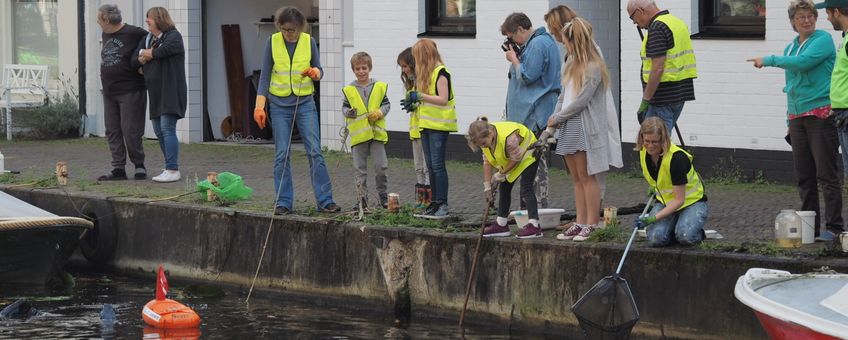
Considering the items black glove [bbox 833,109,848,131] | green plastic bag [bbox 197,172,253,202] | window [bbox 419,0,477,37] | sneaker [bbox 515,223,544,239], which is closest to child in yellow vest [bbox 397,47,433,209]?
sneaker [bbox 515,223,544,239]

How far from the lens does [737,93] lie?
14.9 metres

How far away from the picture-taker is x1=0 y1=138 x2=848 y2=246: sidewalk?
41.8ft

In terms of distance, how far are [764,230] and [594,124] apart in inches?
57.7

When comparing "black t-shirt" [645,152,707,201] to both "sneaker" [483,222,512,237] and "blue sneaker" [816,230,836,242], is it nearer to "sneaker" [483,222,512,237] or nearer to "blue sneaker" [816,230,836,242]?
"blue sneaker" [816,230,836,242]

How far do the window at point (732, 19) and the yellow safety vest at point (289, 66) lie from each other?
4216 millimetres

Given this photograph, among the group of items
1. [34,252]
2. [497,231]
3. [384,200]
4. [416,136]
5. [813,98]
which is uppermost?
[813,98]

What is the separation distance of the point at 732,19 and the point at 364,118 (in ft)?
13.3

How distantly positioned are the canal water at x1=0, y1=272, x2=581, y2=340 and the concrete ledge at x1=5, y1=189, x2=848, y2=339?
0.35 ft

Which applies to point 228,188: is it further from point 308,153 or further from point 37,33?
point 37,33

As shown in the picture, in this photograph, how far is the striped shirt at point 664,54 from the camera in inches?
451

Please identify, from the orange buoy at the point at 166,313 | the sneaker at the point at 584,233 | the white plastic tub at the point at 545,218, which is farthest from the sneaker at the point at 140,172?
the sneaker at the point at 584,233

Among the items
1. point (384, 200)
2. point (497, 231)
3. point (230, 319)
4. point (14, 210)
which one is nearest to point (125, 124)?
point (14, 210)

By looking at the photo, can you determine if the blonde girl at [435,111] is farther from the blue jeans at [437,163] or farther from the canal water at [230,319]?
the canal water at [230,319]

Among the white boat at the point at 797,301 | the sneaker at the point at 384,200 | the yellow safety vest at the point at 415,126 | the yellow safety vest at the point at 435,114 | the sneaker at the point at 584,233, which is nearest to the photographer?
the white boat at the point at 797,301
